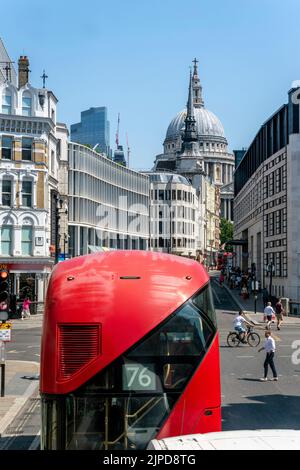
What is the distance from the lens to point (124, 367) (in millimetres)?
12047

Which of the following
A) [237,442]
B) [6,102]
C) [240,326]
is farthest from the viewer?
[6,102]

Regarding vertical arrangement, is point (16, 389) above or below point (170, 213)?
below

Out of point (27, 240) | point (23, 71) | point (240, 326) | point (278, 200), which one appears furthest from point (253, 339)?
point (278, 200)

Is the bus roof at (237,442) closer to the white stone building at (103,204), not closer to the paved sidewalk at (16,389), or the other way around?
the paved sidewalk at (16,389)

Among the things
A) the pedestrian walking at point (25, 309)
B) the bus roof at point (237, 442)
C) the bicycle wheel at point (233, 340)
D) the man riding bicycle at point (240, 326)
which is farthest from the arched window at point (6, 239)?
the bus roof at point (237, 442)

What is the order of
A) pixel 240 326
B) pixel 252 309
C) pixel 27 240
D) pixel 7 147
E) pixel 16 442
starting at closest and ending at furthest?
pixel 16 442 < pixel 240 326 < pixel 27 240 < pixel 7 147 < pixel 252 309

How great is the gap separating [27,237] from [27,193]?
3.29 metres

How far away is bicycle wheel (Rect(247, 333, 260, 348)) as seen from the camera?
124 feet

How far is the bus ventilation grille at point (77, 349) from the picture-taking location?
12047mm

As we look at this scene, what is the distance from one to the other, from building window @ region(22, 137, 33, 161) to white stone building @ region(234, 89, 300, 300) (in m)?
21.7

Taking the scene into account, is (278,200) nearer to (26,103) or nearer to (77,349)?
(26,103)

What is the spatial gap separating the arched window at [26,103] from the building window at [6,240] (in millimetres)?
9161

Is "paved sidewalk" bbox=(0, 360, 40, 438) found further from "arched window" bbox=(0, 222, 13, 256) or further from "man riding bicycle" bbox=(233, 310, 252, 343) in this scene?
"arched window" bbox=(0, 222, 13, 256)
